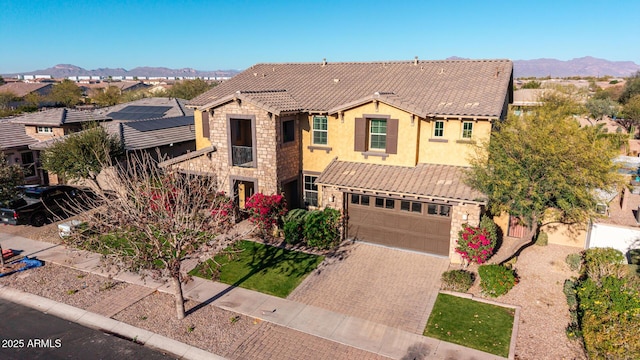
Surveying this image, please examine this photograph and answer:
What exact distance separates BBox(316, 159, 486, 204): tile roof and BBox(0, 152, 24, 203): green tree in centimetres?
1316

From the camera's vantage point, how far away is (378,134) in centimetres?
1886

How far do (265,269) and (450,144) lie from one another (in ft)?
30.6

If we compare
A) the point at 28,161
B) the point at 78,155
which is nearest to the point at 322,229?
the point at 78,155

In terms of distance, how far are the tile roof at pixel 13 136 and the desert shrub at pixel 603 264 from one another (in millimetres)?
31593

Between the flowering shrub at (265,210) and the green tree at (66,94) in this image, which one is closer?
the flowering shrub at (265,210)

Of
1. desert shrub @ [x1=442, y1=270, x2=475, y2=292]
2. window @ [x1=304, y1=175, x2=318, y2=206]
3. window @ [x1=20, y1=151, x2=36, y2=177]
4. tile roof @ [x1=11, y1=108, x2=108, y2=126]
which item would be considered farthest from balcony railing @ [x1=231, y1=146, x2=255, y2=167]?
window @ [x1=20, y1=151, x2=36, y2=177]

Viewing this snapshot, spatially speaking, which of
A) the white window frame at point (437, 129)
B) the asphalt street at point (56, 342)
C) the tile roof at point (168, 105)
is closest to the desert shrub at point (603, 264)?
the white window frame at point (437, 129)

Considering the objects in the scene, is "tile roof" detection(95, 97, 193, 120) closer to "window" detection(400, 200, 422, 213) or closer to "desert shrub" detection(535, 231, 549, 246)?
"window" detection(400, 200, 422, 213)

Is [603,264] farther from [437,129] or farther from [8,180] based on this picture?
[8,180]

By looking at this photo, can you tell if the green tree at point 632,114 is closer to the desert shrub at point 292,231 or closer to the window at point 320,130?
the window at point 320,130

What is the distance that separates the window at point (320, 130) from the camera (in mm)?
19797

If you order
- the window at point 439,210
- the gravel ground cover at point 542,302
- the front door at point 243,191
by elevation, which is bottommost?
the gravel ground cover at point 542,302

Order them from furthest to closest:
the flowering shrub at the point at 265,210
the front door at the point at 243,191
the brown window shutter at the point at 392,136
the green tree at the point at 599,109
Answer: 1. the green tree at the point at 599,109
2. the front door at the point at 243,191
3. the flowering shrub at the point at 265,210
4. the brown window shutter at the point at 392,136

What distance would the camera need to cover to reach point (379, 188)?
55.8 ft
